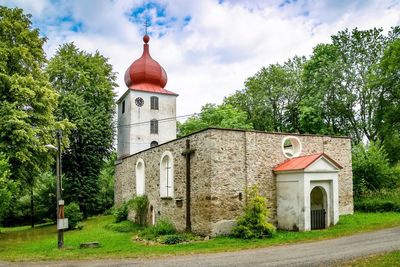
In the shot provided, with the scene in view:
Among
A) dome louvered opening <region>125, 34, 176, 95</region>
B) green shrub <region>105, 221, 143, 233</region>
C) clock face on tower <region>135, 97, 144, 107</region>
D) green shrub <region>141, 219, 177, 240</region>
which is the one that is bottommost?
green shrub <region>105, 221, 143, 233</region>

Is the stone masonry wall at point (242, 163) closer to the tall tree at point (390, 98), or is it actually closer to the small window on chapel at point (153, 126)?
the tall tree at point (390, 98)

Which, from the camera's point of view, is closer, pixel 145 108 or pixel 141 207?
pixel 141 207

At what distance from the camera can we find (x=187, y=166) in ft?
53.3

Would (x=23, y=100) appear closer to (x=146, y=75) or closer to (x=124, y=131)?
(x=124, y=131)

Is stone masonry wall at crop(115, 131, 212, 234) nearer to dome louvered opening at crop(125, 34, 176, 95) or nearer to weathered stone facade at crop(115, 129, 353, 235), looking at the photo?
weathered stone facade at crop(115, 129, 353, 235)

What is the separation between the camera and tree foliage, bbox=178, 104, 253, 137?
33.4 meters

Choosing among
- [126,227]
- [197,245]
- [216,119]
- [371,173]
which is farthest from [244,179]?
[216,119]

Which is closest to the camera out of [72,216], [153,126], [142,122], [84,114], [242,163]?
[242,163]

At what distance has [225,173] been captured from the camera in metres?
14.9

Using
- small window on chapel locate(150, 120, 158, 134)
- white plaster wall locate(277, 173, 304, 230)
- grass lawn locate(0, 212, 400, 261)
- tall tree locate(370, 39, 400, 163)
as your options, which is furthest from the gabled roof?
small window on chapel locate(150, 120, 158, 134)

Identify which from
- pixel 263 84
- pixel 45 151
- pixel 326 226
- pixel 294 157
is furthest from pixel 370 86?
pixel 45 151

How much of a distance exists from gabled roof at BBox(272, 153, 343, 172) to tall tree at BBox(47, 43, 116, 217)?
16832mm

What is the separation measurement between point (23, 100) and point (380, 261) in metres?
19.2

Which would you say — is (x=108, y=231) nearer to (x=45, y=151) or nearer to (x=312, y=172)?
(x=45, y=151)
